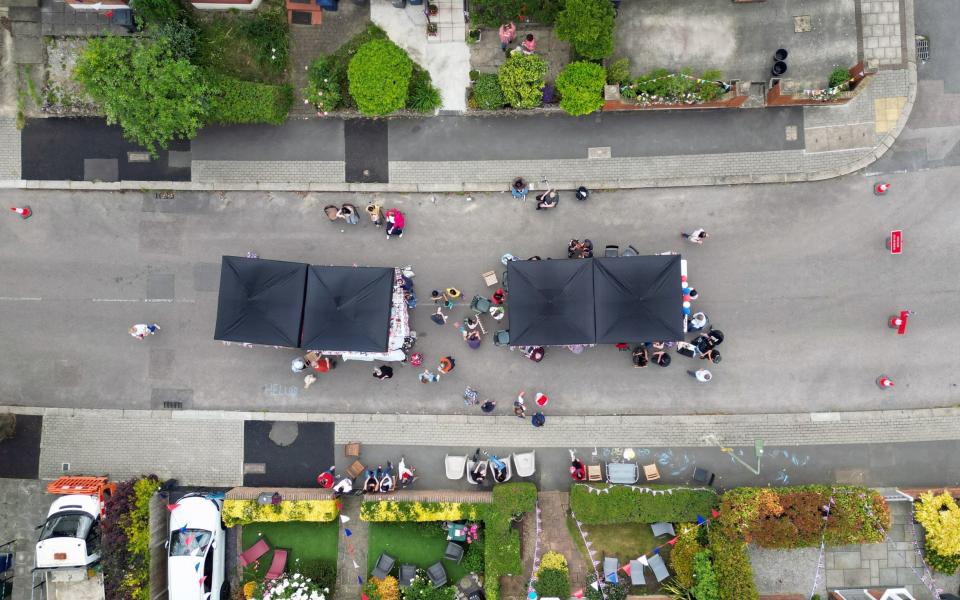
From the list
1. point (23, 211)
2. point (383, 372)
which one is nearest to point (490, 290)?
point (383, 372)

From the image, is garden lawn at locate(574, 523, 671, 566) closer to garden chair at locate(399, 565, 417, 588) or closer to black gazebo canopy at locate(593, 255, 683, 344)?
garden chair at locate(399, 565, 417, 588)

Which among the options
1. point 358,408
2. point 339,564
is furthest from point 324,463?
point 339,564

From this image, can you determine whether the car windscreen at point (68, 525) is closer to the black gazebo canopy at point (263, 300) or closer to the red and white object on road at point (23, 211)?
the black gazebo canopy at point (263, 300)

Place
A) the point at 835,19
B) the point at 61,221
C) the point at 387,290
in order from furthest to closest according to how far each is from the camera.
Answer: the point at 61,221 → the point at 835,19 → the point at 387,290

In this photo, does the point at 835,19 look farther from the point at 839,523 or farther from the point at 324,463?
the point at 324,463

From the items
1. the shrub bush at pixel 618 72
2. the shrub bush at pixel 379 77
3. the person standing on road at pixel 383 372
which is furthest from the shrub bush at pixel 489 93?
the person standing on road at pixel 383 372

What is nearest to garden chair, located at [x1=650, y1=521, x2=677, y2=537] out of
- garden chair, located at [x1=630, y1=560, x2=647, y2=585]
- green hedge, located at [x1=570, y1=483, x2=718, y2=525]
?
green hedge, located at [x1=570, y1=483, x2=718, y2=525]
